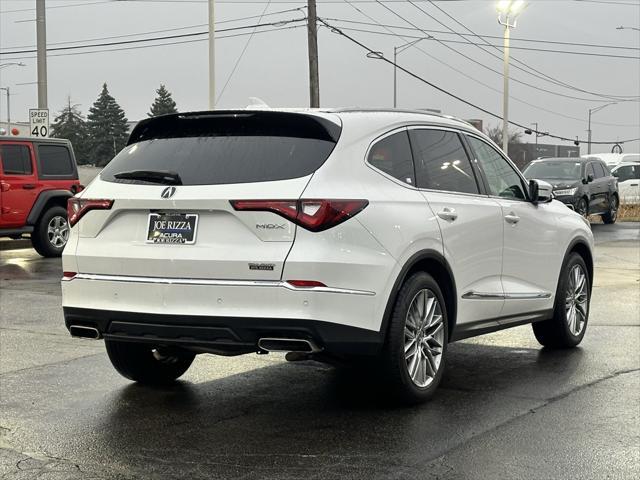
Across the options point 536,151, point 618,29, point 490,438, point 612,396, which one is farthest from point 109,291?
point 536,151

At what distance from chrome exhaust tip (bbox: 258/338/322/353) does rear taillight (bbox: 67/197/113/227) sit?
50.9 inches

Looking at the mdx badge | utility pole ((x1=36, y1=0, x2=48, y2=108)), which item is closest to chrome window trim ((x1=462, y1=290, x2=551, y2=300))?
the mdx badge

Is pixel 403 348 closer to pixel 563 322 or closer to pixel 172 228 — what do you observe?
pixel 172 228

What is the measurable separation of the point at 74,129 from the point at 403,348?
391 ft

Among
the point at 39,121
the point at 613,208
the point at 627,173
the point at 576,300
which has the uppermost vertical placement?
the point at 39,121

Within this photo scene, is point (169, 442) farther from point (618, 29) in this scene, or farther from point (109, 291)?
point (618, 29)

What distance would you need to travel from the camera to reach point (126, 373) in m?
6.73

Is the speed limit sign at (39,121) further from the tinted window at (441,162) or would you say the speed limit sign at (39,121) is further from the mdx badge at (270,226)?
the mdx badge at (270,226)

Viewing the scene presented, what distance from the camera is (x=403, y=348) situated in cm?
582

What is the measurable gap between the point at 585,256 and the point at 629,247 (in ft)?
41.1

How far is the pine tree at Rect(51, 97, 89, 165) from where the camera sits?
115 m

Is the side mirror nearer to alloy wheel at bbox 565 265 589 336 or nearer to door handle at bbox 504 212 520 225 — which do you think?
door handle at bbox 504 212 520 225

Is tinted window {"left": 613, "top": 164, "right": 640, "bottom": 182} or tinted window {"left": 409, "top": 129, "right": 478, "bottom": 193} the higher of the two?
tinted window {"left": 613, "top": 164, "right": 640, "bottom": 182}

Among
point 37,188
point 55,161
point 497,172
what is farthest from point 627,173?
point 497,172
